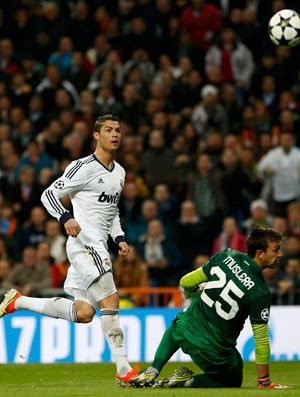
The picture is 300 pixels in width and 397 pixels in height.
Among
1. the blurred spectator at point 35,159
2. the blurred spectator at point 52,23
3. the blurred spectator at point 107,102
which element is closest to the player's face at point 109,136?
the blurred spectator at point 35,159

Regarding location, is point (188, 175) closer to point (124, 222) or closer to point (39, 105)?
point (124, 222)

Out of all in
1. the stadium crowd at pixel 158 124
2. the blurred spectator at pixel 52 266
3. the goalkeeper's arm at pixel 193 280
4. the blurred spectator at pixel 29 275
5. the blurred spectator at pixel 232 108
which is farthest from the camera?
the blurred spectator at pixel 232 108

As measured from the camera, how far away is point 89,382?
11.2 metres

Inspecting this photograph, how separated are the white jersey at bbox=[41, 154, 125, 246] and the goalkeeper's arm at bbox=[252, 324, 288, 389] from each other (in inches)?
73.0

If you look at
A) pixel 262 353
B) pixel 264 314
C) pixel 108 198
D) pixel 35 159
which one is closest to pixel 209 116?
pixel 35 159

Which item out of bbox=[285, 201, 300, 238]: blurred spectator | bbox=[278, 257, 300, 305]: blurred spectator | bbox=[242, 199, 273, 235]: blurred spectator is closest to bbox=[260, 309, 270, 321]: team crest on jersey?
bbox=[278, 257, 300, 305]: blurred spectator

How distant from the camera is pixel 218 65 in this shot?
2189 cm

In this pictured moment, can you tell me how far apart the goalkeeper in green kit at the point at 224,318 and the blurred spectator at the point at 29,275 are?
25.5 ft

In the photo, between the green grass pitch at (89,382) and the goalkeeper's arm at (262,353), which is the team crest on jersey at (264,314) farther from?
the green grass pitch at (89,382)

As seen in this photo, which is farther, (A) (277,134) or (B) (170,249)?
(A) (277,134)

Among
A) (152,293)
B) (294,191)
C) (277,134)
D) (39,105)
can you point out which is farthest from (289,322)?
(39,105)

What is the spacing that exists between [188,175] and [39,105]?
12.4ft

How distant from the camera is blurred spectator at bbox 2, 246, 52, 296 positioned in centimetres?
1758

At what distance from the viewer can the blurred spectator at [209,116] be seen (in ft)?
67.4
